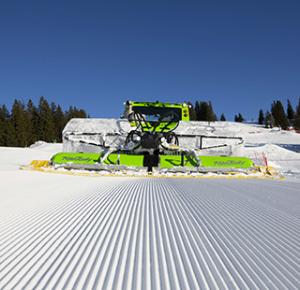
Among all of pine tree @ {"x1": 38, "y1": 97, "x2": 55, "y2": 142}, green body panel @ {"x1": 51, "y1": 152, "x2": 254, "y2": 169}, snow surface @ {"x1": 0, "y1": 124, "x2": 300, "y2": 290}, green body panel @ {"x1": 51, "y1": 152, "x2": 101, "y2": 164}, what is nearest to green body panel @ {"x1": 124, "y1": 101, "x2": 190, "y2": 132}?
green body panel @ {"x1": 51, "y1": 152, "x2": 254, "y2": 169}

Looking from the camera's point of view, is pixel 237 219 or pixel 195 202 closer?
pixel 237 219

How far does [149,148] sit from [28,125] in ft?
160

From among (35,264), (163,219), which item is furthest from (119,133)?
(35,264)

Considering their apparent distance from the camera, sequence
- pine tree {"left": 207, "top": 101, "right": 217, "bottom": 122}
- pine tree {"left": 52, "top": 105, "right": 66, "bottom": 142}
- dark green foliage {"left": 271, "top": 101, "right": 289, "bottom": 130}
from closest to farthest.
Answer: pine tree {"left": 52, "top": 105, "right": 66, "bottom": 142} → dark green foliage {"left": 271, "top": 101, "right": 289, "bottom": 130} → pine tree {"left": 207, "top": 101, "right": 217, "bottom": 122}

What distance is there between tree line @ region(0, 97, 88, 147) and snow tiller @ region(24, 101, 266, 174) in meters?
43.8

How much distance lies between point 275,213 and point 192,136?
25.0 ft

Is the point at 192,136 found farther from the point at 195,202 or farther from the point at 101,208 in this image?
the point at 101,208

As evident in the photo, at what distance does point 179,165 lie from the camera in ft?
28.9

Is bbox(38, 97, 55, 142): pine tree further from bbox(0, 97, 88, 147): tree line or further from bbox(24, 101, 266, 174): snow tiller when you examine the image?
bbox(24, 101, 266, 174): snow tiller

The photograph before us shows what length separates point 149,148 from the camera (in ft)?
30.4

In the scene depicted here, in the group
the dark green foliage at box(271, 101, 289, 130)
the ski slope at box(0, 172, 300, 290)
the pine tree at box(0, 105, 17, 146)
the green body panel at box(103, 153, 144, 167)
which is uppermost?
the dark green foliage at box(271, 101, 289, 130)

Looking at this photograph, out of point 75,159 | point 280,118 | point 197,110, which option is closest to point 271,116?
point 280,118

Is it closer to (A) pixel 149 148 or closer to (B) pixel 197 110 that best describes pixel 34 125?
(A) pixel 149 148

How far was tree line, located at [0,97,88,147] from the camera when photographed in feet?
157
